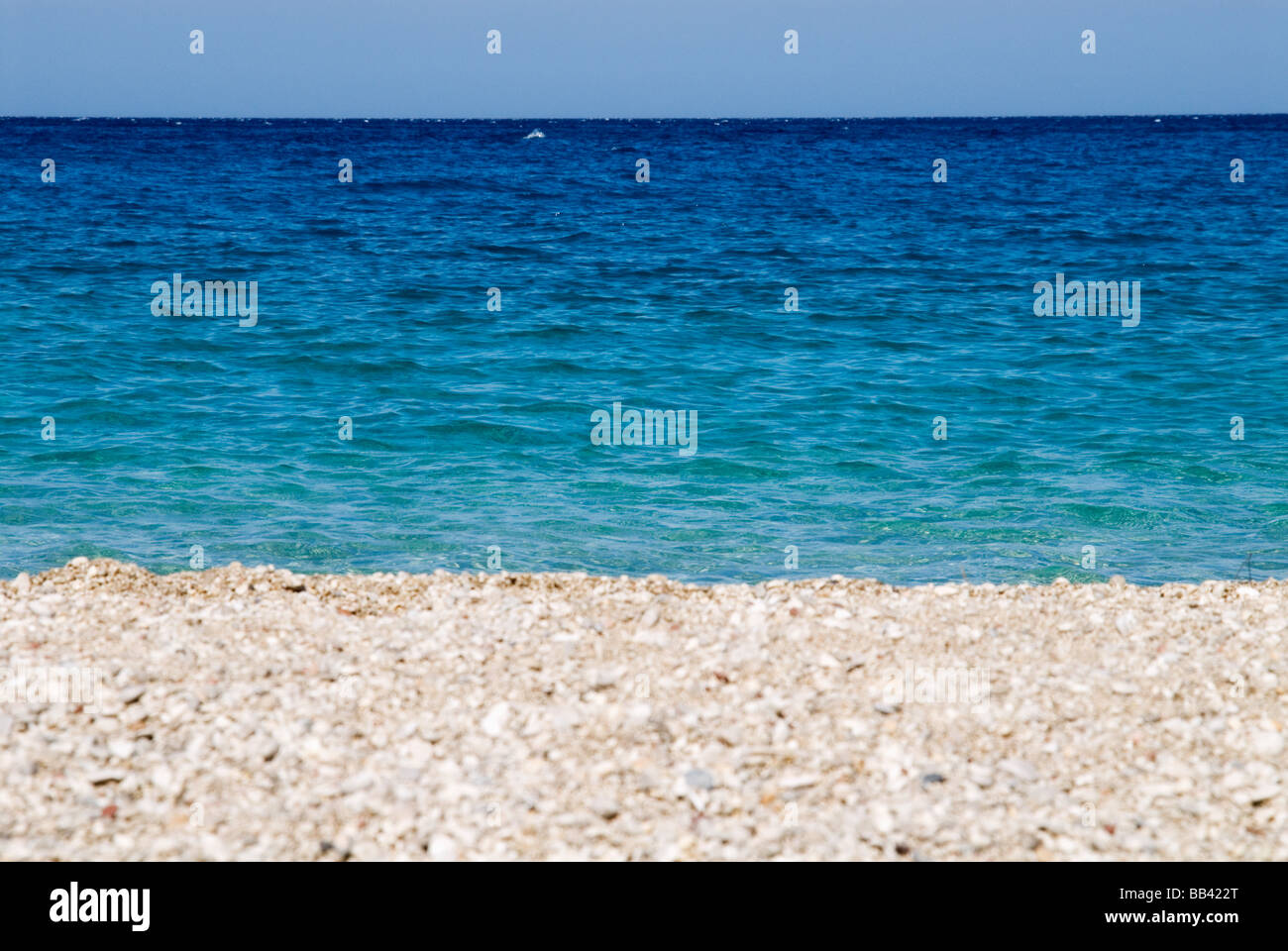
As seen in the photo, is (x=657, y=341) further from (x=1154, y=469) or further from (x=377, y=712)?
(x=377, y=712)

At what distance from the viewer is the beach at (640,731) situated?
4.56 meters

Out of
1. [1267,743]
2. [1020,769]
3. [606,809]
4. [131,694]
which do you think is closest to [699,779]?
[606,809]

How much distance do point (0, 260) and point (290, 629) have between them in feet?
62.2

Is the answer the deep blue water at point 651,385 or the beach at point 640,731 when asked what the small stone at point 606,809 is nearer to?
the beach at point 640,731

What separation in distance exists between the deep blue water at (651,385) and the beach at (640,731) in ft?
8.99

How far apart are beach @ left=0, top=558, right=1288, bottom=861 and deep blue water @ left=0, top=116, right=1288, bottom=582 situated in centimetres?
274

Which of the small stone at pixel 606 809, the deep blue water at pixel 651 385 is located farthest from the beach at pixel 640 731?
the deep blue water at pixel 651 385

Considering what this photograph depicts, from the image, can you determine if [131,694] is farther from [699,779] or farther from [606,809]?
[699,779]

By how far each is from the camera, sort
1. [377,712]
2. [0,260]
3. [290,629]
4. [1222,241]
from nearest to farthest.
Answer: [377,712] → [290,629] → [0,260] → [1222,241]

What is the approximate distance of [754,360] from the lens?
16359 millimetres

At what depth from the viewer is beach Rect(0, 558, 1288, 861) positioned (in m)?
4.56

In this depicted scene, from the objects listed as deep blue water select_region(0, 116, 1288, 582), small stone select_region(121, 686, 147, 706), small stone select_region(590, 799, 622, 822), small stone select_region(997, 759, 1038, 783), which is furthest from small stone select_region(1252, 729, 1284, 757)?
small stone select_region(121, 686, 147, 706)

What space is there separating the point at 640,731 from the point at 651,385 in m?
10.2
